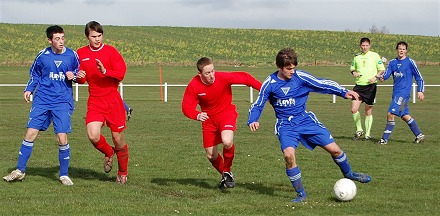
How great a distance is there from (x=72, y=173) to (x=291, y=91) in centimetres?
436

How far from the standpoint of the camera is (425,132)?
2038cm

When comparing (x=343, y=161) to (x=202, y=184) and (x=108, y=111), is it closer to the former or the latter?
(x=202, y=184)

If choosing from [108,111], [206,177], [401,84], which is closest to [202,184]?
[206,177]

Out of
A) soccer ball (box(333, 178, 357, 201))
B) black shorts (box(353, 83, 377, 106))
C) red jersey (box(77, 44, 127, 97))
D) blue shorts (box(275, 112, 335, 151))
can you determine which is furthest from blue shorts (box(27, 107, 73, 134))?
black shorts (box(353, 83, 377, 106))

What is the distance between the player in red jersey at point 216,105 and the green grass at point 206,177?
552 millimetres

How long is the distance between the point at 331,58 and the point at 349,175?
65.6m

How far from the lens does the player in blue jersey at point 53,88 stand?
36.8 feet

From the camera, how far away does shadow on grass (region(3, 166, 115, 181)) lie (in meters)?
12.2

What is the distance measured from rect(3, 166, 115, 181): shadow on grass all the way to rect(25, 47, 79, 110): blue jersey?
131cm

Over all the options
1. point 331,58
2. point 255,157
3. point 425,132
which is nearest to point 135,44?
point 331,58

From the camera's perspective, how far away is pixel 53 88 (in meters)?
11.2

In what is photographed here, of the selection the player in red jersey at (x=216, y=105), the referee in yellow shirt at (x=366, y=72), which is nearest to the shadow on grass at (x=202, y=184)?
the player in red jersey at (x=216, y=105)

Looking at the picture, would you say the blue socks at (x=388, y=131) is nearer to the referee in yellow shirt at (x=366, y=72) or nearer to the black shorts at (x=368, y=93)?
the referee in yellow shirt at (x=366, y=72)

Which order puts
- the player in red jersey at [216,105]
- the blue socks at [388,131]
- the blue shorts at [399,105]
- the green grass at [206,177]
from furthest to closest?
1. the blue socks at [388,131]
2. the blue shorts at [399,105]
3. the player in red jersey at [216,105]
4. the green grass at [206,177]
